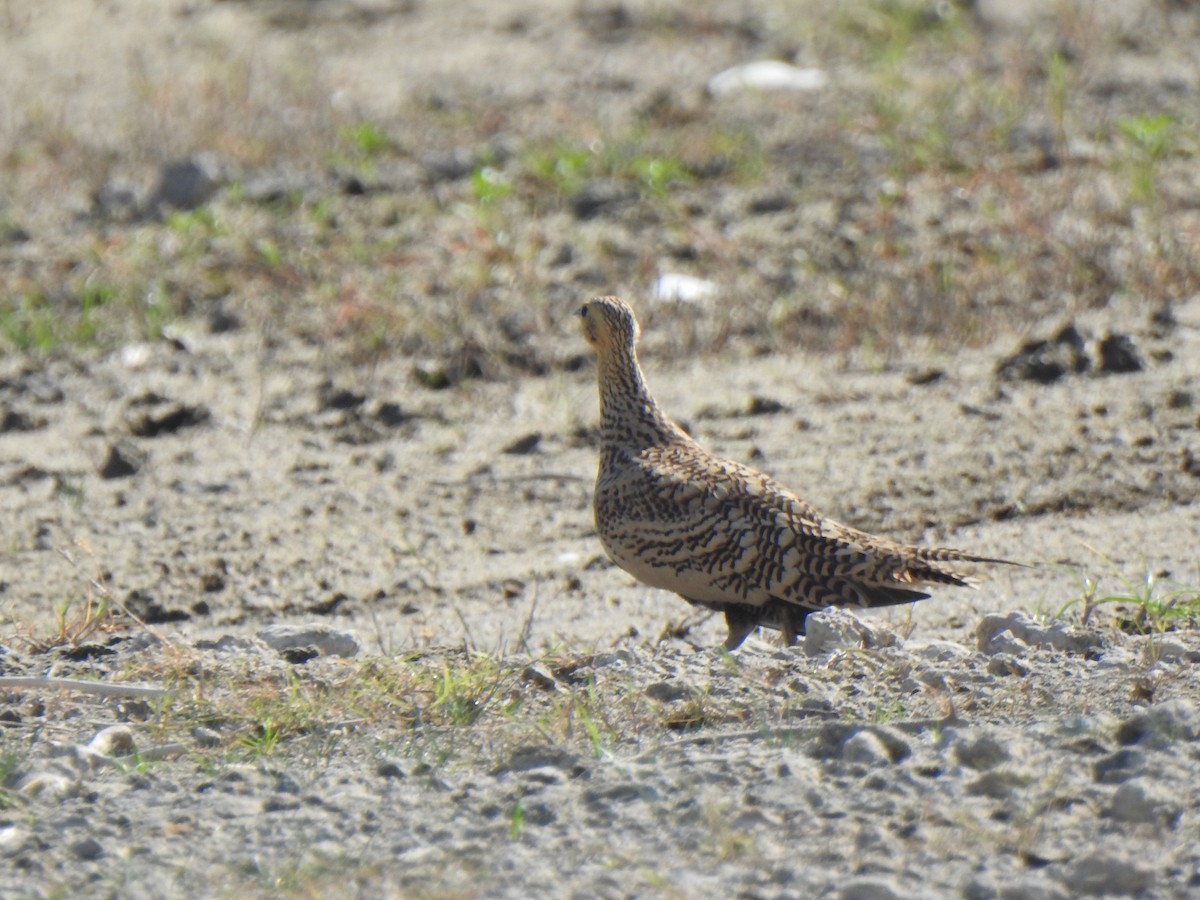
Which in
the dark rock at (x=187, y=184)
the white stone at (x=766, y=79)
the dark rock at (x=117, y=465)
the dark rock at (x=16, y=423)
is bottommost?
the dark rock at (x=117, y=465)

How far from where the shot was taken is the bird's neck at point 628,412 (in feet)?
17.0

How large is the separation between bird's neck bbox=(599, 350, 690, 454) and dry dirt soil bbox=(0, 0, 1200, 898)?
19.2 inches

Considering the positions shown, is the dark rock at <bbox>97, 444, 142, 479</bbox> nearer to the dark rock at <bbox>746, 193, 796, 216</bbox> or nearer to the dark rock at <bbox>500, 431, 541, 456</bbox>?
the dark rock at <bbox>500, 431, 541, 456</bbox>

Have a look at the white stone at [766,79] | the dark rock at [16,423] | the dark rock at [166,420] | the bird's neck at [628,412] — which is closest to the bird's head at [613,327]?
the bird's neck at [628,412]

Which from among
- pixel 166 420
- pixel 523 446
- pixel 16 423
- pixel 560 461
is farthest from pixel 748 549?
pixel 16 423

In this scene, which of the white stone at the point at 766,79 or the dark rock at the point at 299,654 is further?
the white stone at the point at 766,79

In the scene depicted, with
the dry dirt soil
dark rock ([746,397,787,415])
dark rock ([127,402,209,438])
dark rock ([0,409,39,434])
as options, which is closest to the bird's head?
the dry dirt soil

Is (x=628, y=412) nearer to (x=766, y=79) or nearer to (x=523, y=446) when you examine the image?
(x=523, y=446)

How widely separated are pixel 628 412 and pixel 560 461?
1.00m

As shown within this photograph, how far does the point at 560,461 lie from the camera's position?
20.3 ft

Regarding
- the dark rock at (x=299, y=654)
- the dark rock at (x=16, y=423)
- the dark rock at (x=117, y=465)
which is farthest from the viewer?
the dark rock at (x=16, y=423)

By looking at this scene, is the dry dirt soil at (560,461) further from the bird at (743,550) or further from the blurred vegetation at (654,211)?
the bird at (743,550)

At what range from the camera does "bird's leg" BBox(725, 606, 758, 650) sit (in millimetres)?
4855

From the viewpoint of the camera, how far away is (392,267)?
25.1 feet
